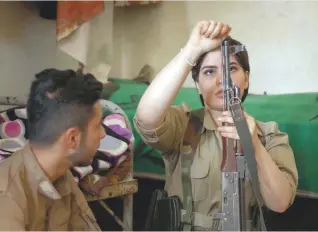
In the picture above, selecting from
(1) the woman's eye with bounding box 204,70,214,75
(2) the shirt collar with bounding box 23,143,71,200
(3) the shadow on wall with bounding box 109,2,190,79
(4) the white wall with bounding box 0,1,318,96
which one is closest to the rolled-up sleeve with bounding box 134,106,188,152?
(1) the woman's eye with bounding box 204,70,214,75

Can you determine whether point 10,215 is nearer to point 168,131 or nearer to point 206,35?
point 168,131

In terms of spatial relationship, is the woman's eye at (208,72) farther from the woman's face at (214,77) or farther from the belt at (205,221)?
the belt at (205,221)

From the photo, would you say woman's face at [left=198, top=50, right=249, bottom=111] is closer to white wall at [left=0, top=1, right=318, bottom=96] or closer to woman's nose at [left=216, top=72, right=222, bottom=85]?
woman's nose at [left=216, top=72, right=222, bottom=85]

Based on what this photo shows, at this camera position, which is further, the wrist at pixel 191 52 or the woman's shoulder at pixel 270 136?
the woman's shoulder at pixel 270 136

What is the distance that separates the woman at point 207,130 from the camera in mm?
888

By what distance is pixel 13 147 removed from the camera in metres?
1.17

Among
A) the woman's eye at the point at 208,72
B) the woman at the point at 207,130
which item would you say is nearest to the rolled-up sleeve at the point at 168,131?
the woman at the point at 207,130

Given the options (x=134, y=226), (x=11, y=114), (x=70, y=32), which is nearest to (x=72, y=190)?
(x=11, y=114)

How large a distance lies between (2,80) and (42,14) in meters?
0.32

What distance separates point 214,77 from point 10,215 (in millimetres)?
492

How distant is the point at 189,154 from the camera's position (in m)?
1.02

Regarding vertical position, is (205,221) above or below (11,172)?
below

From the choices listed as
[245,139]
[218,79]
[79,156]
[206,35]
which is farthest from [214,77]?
[79,156]

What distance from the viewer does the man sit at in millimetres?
792
